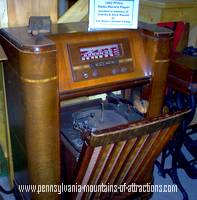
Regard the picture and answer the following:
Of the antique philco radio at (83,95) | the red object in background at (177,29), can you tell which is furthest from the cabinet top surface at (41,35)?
the red object in background at (177,29)

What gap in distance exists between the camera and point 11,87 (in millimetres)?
1426

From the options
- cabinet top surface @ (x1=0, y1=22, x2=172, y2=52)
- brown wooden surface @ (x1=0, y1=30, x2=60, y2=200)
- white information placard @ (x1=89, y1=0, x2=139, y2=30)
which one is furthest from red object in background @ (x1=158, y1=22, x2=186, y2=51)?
brown wooden surface @ (x1=0, y1=30, x2=60, y2=200)

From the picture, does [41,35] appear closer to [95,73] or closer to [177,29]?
[95,73]

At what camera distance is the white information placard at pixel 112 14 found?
1327mm

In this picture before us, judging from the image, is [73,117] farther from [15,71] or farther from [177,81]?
[177,81]

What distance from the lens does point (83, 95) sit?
130cm

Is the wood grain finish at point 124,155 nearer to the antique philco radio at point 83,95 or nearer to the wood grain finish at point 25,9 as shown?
the antique philco radio at point 83,95

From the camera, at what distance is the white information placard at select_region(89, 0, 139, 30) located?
1327 millimetres

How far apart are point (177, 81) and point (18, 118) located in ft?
3.03

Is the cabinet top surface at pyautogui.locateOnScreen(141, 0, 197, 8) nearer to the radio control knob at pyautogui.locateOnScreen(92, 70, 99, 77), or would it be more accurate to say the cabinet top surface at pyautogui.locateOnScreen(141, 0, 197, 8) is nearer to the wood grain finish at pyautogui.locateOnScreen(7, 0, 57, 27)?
the wood grain finish at pyautogui.locateOnScreen(7, 0, 57, 27)

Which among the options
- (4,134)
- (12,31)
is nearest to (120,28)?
(12,31)

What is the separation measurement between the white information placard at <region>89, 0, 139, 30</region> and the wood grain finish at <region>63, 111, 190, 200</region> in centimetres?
49

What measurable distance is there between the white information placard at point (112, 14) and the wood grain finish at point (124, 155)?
1.62ft

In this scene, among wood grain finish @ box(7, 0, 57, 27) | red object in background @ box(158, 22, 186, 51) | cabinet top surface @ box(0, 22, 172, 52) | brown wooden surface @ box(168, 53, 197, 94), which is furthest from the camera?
red object in background @ box(158, 22, 186, 51)
